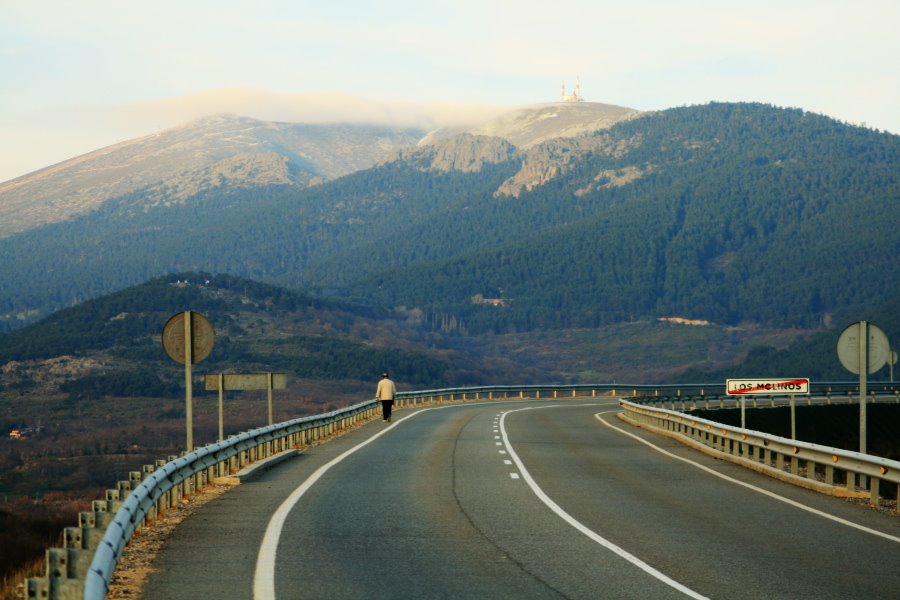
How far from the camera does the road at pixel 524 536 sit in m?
11.6

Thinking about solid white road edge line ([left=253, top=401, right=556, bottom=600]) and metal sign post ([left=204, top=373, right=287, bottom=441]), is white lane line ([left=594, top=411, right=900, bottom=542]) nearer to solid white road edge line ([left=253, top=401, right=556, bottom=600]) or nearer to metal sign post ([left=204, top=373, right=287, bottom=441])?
solid white road edge line ([left=253, top=401, right=556, bottom=600])

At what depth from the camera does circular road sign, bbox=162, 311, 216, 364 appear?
2006cm

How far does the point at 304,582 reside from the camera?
38.2 feet

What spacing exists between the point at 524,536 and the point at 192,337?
7379 mm

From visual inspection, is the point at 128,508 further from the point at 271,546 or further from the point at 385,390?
the point at 385,390

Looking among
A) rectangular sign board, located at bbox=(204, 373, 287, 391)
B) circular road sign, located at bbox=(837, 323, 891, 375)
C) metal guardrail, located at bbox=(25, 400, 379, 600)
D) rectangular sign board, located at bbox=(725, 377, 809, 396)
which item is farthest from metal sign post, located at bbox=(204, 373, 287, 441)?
circular road sign, located at bbox=(837, 323, 891, 375)

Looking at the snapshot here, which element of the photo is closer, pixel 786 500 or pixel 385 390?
pixel 786 500

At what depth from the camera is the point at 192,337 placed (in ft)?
66.1

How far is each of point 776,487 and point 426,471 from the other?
236 inches

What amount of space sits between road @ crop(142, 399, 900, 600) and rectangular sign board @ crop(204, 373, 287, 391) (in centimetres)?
231

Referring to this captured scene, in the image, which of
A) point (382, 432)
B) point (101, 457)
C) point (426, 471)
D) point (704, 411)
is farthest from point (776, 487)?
point (101, 457)

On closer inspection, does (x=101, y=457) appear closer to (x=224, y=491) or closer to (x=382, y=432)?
(x=382, y=432)

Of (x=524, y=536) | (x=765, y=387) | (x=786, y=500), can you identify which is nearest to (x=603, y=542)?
(x=524, y=536)

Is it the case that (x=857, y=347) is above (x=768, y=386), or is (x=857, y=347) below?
above
